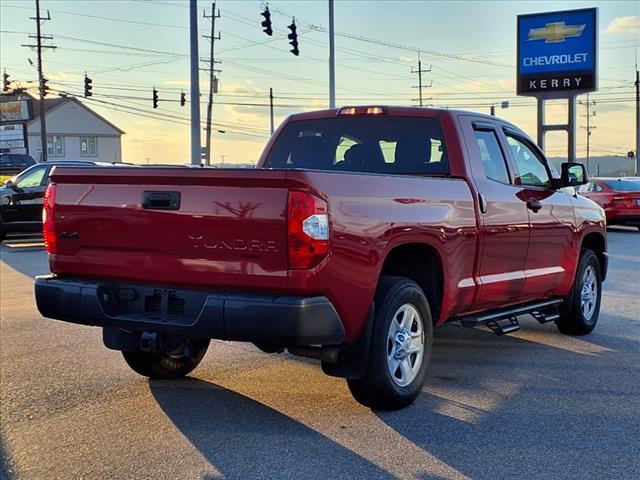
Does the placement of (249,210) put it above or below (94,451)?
above

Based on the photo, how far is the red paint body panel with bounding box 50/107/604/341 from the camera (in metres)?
4.26

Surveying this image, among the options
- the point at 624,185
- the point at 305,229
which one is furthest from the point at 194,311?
the point at 624,185

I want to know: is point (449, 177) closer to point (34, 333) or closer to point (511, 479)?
point (511, 479)

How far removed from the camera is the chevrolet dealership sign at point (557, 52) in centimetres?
2938

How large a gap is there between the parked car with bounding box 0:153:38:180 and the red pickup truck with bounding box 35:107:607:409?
4327cm

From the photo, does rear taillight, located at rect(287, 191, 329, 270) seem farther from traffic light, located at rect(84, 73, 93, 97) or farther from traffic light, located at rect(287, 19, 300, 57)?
traffic light, located at rect(84, 73, 93, 97)

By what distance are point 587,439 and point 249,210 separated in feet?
7.74

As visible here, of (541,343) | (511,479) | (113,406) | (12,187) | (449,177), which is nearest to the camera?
(511,479)

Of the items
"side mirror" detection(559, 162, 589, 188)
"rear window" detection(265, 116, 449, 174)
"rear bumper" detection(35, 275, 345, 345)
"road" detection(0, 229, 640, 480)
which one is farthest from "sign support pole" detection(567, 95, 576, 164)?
"rear bumper" detection(35, 275, 345, 345)

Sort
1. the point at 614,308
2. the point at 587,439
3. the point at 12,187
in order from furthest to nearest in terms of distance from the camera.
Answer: the point at 12,187
the point at 614,308
the point at 587,439

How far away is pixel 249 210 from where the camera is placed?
4.26 metres

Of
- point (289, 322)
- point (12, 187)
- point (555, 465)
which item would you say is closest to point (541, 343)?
point (555, 465)

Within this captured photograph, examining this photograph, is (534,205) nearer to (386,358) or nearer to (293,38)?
(386,358)

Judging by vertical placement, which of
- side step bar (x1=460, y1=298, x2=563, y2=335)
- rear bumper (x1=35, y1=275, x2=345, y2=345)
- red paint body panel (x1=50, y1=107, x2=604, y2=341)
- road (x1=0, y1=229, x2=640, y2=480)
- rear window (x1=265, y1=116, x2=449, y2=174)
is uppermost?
rear window (x1=265, y1=116, x2=449, y2=174)
